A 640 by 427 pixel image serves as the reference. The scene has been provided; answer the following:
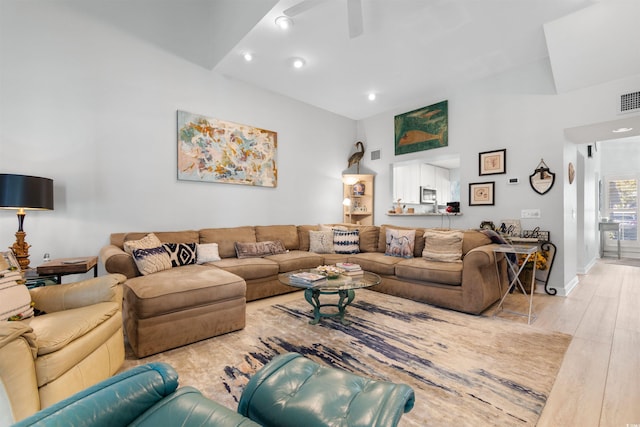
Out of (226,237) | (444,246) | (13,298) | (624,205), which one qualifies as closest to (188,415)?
(13,298)

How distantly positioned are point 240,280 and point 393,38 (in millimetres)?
3171

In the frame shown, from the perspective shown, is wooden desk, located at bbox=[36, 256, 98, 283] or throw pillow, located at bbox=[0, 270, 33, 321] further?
wooden desk, located at bbox=[36, 256, 98, 283]

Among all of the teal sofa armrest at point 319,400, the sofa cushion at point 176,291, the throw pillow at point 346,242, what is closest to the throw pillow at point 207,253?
the sofa cushion at point 176,291

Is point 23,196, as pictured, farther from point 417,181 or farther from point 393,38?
point 417,181

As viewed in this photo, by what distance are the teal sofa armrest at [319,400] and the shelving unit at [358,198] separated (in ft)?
15.4

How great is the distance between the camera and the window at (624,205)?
6.96m

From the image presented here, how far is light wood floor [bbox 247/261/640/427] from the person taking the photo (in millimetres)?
1552

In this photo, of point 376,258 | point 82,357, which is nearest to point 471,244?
point 376,258

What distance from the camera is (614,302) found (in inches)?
134

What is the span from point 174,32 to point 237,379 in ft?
13.7

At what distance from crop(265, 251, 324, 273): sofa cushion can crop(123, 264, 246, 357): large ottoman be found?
1127 mm

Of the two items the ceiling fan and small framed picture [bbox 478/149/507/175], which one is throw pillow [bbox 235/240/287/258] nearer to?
the ceiling fan

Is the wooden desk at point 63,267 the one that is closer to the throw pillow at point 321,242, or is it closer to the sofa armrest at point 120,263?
the sofa armrest at point 120,263

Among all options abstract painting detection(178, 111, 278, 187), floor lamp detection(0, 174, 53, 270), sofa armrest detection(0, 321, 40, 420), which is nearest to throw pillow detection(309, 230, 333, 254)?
abstract painting detection(178, 111, 278, 187)
